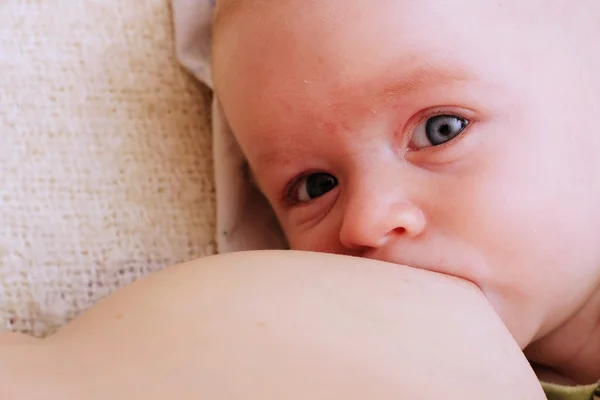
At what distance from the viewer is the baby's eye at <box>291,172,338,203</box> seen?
0.95 meters

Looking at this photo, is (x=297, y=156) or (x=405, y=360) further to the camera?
(x=297, y=156)

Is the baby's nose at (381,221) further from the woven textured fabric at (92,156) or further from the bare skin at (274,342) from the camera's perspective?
the woven textured fabric at (92,156)

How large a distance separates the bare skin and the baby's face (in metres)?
0.12

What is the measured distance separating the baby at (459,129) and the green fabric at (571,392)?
91 millimetres

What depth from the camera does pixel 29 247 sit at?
3.15 ft

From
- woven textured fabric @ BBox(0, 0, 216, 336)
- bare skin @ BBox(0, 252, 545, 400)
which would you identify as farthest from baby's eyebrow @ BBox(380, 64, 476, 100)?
woven textured fabric @ BBox(0, 0, 216, 336)

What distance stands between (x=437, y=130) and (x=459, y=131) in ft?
0.09

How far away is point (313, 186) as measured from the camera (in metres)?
0.97

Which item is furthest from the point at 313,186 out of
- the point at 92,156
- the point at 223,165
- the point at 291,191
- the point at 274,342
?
the point at 274,342

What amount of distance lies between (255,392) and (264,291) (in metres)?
0.11

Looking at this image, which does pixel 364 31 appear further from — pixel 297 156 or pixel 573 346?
pixel 573 346

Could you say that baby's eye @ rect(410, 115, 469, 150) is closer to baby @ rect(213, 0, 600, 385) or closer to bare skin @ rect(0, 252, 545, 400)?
baby @ rect(213, 0, 600, 385)

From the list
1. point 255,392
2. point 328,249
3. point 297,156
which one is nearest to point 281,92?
point 297,156

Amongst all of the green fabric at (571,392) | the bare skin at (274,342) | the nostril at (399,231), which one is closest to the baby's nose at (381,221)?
the nostril at (399,231)
